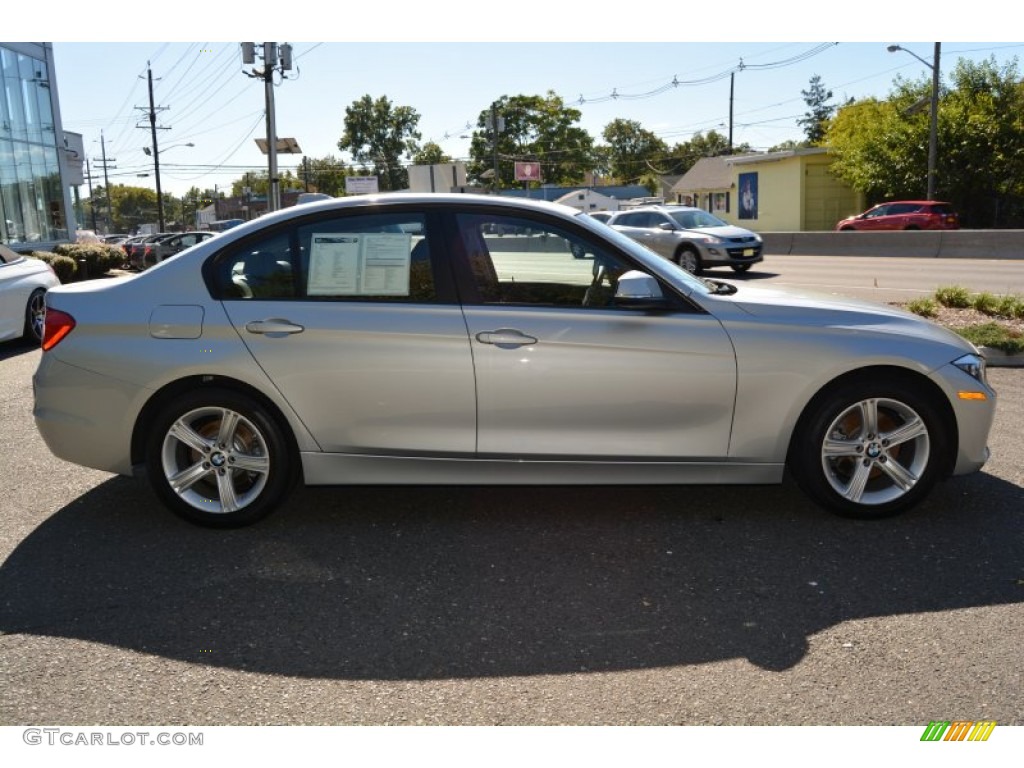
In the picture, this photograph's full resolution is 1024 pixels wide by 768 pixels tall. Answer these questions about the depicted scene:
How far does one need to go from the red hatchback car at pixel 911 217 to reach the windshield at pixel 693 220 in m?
15.0

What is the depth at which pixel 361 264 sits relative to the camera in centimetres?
466

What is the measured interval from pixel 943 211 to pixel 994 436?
32429mm

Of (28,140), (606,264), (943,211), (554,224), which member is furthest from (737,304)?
(943,211)

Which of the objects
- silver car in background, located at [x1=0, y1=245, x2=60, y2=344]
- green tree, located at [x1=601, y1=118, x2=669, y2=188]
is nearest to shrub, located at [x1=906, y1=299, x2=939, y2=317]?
silver car in background, located at [x1=0, y1=245, x2=60, y2=344]

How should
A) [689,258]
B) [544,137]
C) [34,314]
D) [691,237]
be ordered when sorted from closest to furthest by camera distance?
[34,314] → [691,237] → [689,258] → [544,137]

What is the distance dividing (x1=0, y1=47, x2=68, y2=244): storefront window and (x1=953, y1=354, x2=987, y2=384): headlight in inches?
1112

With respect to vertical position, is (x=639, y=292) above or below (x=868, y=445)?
above

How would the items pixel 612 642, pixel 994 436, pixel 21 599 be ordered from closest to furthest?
→ pixel 612 642, pixel 21 599, pixel 994 436

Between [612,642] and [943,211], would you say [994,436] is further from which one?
[943,211]

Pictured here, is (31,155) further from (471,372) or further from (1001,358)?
(471,372)

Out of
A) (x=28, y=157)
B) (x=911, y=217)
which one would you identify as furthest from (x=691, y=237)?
(x=28, y=157)

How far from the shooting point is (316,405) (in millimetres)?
4535

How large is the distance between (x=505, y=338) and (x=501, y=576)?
1.13 m

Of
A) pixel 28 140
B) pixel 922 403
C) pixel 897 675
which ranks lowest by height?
pixel 897 675
